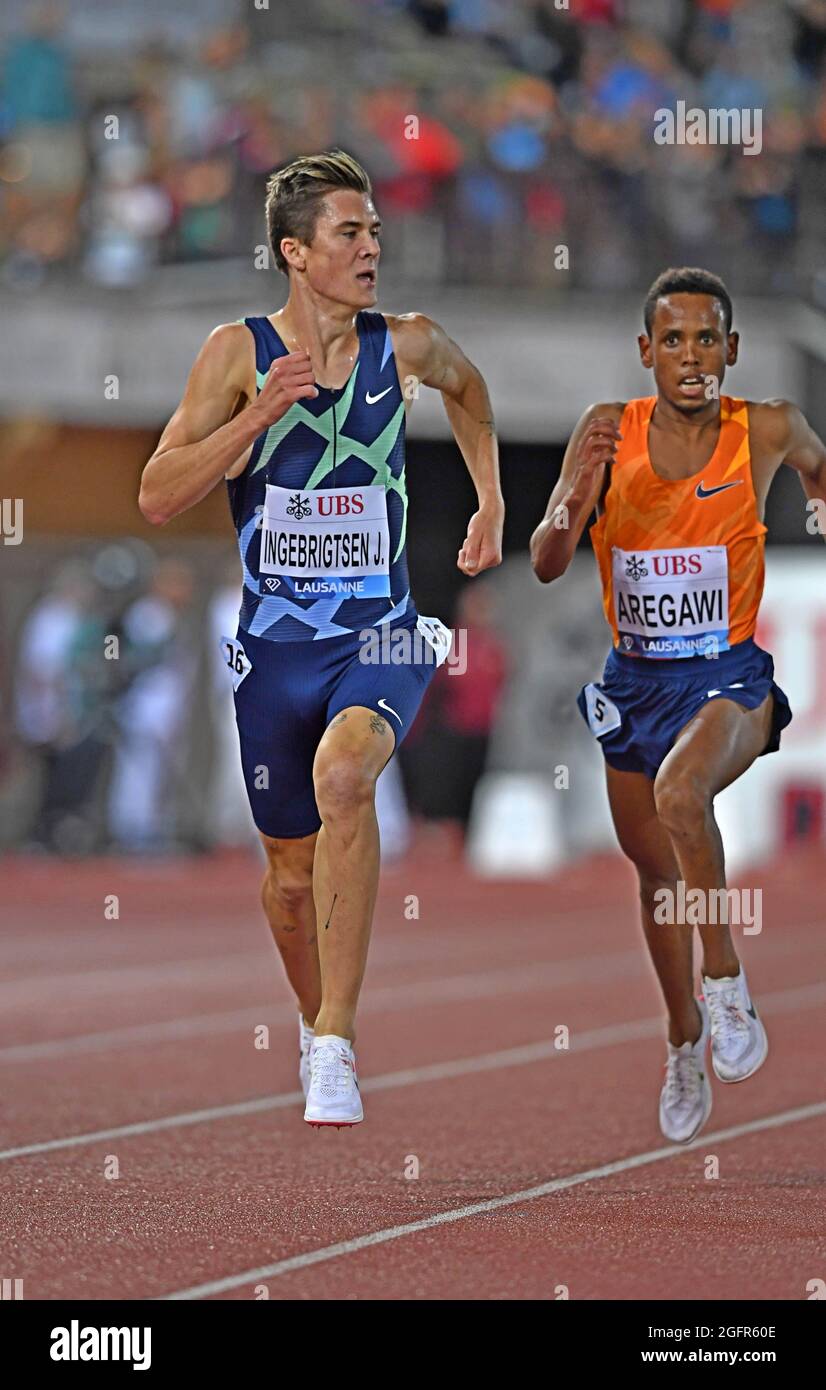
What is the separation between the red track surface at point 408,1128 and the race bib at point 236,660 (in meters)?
1.39

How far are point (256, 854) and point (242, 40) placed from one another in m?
6.85

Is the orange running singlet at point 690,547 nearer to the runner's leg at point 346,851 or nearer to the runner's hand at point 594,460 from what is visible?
the runner's hand at point 594,460

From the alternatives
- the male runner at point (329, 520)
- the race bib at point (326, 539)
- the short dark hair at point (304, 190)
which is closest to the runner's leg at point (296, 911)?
the male runner at point (329, 520)

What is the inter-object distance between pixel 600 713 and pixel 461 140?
1238cm

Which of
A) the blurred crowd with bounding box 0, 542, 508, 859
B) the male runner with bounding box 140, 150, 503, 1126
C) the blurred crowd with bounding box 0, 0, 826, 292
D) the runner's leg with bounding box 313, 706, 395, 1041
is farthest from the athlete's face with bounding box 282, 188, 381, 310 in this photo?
the blurred crowd with bounding box 0, 0, 826, 292

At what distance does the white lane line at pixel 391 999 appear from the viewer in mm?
9625

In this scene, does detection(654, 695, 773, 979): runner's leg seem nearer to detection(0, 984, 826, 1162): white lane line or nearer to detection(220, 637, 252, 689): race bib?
detection(220, 637, 252, 689): race bib

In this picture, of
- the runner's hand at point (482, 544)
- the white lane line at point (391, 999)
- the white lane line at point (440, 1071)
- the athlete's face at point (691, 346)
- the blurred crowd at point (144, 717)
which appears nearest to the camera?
the runner's hand at point (482, 544)

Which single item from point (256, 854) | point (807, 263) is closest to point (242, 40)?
point (807, 263)

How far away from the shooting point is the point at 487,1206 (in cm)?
589

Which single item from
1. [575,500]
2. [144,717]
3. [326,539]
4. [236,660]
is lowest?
[236,660]

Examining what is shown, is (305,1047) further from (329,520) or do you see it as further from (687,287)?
(687,287)

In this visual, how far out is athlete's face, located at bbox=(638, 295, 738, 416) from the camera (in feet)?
21.1

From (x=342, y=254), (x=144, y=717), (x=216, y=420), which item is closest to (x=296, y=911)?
(x=216, y=420)
